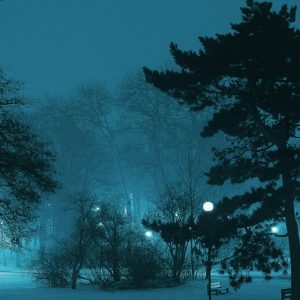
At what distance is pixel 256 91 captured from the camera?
1531cm

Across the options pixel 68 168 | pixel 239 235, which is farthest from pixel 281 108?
pixel 68 168

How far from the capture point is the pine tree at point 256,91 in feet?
49.8

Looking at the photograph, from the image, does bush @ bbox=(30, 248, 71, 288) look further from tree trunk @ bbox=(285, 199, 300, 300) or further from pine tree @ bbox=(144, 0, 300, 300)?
tree trunk @ bbox=(285, 199, 300, 300)

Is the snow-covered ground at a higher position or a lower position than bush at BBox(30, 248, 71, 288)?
lower

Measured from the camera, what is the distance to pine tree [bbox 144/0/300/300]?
15172 mm

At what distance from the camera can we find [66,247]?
2778 centimetres

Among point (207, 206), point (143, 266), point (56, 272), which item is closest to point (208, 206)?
point (207, 206)

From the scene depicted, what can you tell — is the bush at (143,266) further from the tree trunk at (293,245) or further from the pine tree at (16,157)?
the tree trunk at (293,245)

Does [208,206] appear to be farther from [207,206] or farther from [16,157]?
[16,157]

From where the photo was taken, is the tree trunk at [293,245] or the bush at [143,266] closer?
the tree trunk at [293,245]

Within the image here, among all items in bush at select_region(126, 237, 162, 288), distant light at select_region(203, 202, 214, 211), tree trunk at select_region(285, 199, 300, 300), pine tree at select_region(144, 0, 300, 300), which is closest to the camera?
distant light at select_region(203, 202, 214, 211)

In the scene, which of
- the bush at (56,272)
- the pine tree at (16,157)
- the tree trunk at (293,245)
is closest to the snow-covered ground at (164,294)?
the bush at (56,272)

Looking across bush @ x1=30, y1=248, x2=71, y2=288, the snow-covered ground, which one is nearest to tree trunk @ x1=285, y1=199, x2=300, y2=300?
the snow-covered ground

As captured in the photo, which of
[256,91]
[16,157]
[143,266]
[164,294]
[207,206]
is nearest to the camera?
[207,206]
